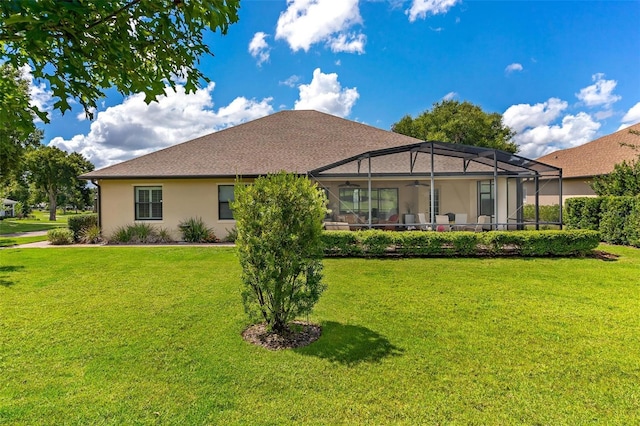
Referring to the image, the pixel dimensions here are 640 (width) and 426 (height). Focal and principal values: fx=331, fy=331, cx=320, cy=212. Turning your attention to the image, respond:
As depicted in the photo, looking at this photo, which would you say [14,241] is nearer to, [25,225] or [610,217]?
[25,225]

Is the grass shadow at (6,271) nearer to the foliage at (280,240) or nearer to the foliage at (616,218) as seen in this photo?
the foliage at (280,240)

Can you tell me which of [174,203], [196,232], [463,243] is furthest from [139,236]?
[463,243]

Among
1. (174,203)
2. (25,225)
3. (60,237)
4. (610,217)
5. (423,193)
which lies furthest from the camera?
(25,225)

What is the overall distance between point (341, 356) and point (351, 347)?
30 cm

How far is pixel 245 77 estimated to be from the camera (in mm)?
18062

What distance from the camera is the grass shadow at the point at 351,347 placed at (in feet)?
13.9

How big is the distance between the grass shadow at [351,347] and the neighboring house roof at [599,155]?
22.1 metres

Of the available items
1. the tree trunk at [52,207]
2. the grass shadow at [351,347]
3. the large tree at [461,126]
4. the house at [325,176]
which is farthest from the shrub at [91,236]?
the tree trunk at [52,207]

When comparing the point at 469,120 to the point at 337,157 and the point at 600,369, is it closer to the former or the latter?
the point at 337,157

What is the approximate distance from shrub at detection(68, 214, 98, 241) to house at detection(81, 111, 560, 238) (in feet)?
2.91

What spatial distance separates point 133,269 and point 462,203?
1583 cm

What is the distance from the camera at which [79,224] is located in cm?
1552

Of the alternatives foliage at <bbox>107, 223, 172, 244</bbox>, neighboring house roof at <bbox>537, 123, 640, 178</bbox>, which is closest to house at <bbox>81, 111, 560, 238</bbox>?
foliage at <bbox>107, 223, 172, 244</bbox>

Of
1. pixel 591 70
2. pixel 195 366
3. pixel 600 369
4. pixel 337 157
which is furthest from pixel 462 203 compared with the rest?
pixel 195 366
